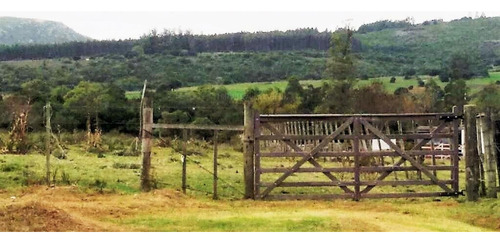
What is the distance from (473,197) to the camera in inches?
614

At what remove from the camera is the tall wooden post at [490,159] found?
15.5 metres

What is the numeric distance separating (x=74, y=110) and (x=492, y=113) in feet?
98.0

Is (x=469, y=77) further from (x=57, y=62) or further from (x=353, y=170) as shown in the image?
(x=353, y=170)

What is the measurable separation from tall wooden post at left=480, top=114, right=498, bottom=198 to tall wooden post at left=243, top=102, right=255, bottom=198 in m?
4.74

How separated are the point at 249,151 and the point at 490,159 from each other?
16.1ft

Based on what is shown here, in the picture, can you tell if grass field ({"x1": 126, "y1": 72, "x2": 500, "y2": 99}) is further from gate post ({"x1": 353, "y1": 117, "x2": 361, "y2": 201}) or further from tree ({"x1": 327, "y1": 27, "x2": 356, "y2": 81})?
gate post ({"x1": 353, "y1": 117, "x2": 361, "y2": 201})

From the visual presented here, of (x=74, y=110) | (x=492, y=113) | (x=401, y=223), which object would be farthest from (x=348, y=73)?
(x=401, y=223)

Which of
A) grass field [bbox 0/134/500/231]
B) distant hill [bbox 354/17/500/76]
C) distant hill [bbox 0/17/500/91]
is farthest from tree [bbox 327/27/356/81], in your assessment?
grass field [bbox 0/134/500/231]

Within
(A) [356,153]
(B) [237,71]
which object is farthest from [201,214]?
(B) [237,71]

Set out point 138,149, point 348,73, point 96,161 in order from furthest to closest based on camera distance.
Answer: point 348,73
point 138,149
point 96,161

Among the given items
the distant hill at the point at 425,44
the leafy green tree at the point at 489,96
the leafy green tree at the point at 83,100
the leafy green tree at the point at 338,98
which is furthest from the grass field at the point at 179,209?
the distant hill at the point at 425,44

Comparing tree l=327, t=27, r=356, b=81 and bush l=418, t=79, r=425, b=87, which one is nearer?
tree l=327, t=27, r=356, b=81

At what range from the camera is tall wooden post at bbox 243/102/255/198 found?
15.7m

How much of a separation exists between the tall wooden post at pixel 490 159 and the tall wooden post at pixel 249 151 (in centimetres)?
474
